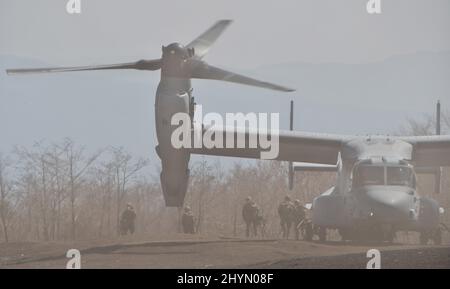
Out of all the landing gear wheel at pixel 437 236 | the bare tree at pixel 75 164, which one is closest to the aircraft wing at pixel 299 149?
the landing gear wheel at pixel 437 236

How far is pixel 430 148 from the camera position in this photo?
28828mm

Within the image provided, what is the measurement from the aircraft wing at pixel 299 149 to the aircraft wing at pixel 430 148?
227 cm

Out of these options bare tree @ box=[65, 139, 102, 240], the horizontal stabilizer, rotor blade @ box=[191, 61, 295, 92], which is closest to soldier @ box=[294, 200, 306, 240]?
the horizontal stabilizer

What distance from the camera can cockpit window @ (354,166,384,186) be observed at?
26484 millimetres

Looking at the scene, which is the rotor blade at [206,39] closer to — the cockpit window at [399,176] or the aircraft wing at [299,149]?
the aircraft wing at [299,149]

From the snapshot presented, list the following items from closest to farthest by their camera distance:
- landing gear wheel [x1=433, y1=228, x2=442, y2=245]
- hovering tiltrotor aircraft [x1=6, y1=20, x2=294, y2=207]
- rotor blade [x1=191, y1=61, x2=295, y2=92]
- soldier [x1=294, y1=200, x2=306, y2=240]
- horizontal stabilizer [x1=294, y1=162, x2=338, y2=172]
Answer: hovering tiltrotor aircraft [x1=6, y1=20, x2=294, y2=207]
rotor blade [x1=191, y1=61, x2=295, y2=92]
landing gear wheel [x1=433, y1=228, x2=442, y2=245]
soldier [x1=294, y1=200, x2=306, y2=240]
horizontal stabilizer [x1=294, y1=162, x2=338, y2=172]

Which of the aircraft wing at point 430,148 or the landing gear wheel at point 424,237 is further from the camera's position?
the landing gear wheel at point 424,237

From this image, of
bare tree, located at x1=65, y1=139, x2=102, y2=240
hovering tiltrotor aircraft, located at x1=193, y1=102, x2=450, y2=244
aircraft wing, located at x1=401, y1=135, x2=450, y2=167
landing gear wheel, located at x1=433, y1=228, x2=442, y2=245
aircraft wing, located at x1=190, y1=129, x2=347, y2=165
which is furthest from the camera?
bare tree, located at x1=65, y1=139, x2=102, y2=240

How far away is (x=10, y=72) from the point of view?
21062mm

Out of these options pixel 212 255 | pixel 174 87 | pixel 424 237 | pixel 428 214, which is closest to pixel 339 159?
pixel 428 214

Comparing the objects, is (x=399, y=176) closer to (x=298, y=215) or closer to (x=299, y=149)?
(x=299, y=149)

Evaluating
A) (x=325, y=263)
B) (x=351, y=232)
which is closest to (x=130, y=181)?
(x=351, y=232)

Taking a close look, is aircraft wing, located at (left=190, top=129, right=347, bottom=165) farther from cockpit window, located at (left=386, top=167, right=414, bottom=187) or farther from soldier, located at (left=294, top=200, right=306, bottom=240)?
cockpit window, located at (left=386, top=167, right=414, bottom=187)

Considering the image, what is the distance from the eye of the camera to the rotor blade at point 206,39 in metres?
24.5
